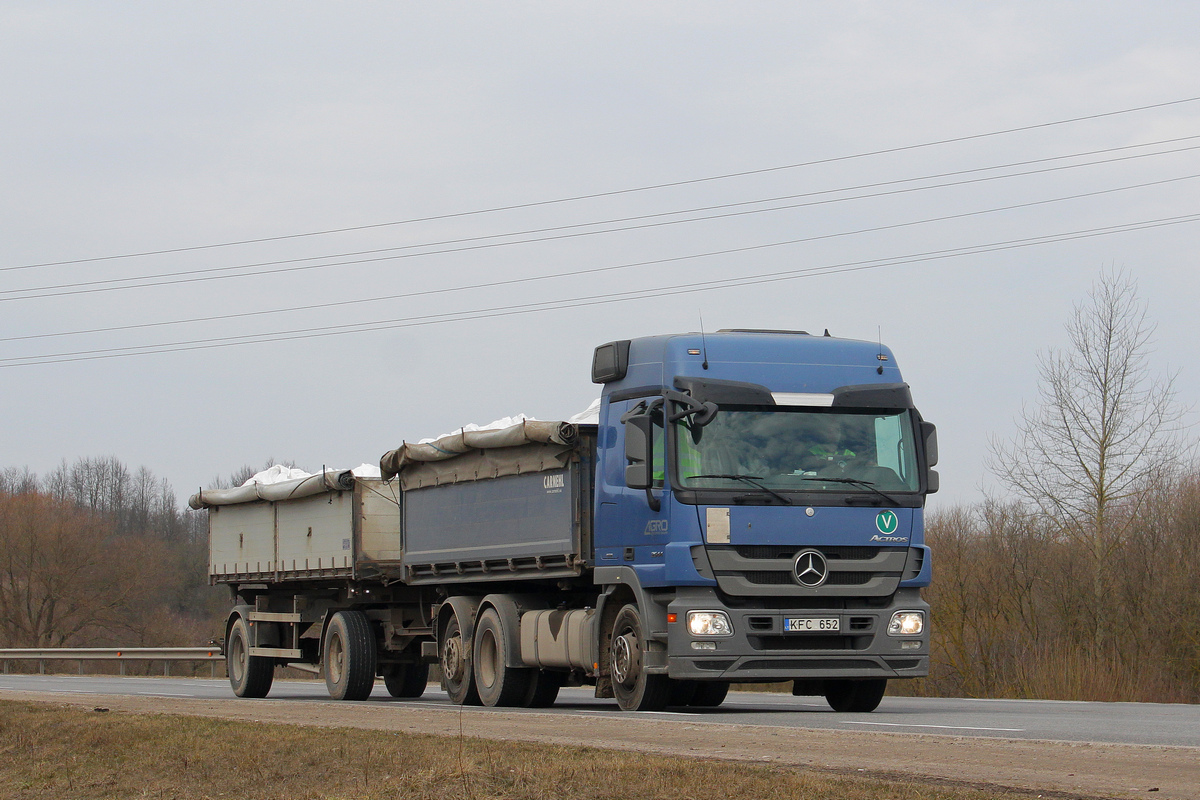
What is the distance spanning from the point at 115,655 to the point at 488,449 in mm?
25981

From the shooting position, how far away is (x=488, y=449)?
56.7 feet

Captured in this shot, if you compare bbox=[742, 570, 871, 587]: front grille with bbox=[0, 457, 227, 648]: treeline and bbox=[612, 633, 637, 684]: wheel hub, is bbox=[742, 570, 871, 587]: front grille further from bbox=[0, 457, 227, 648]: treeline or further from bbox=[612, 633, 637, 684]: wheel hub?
bbox=[0, 457, 227, 648]: treeline

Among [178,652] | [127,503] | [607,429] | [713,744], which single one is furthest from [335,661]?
[127,503]

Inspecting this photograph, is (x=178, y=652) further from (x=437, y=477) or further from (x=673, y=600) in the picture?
(x=673, y=600)

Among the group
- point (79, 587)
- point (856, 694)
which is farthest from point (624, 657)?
point (79, 587)

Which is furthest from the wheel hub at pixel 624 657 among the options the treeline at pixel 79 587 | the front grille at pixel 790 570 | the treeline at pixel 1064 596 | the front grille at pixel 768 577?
the treeline at pixel 79 587

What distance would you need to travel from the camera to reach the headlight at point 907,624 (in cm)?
1432

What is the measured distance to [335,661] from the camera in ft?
67.5

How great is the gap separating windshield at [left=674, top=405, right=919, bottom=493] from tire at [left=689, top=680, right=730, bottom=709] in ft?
10.7

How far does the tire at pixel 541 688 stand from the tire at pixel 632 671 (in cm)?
215

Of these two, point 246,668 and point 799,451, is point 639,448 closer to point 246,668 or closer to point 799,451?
point 799,451

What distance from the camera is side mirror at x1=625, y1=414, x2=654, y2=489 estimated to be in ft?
45.8

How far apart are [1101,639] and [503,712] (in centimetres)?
1570

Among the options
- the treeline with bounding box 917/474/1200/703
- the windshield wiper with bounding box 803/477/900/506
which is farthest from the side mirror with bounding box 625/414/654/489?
the treeline with bounding box 917/474/1200/703
